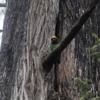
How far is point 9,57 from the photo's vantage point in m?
2.63

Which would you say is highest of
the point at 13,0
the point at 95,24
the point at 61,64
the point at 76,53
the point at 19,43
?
the point at 13,0

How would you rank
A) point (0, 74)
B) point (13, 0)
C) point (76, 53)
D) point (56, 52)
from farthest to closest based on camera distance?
1. point (13, 0)
2. point (0, 74)
3. point (76, 53)
4. point (56, 52)

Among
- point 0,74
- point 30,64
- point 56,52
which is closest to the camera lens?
point 56,52

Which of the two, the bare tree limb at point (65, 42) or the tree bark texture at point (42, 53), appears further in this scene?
the tree bark texture at point (42, 53)

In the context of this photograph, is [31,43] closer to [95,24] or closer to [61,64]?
[61,64]

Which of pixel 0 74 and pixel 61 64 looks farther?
pixel 0 74

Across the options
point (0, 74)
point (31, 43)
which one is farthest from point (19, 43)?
point (0, 74)

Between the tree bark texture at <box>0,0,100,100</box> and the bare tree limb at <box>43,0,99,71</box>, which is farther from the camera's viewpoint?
the tree bark texture at <box>0,0,100,100</box>

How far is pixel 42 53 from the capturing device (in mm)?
2287

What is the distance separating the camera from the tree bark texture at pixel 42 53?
2182 millimetres

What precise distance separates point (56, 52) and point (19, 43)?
641mm

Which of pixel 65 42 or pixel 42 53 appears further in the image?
pixel 42 53

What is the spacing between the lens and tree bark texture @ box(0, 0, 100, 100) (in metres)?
2.18

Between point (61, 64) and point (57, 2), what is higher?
point (57, 2)
